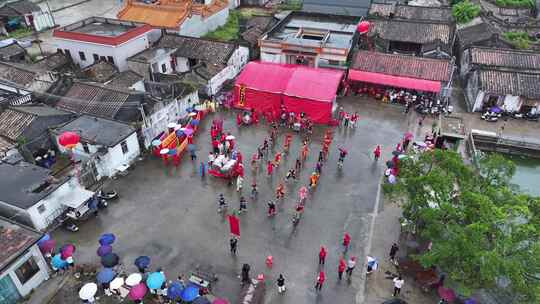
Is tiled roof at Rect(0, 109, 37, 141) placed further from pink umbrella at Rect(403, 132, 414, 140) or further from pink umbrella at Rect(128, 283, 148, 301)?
pink umbrella at Rect(403, 132, 414, 140)

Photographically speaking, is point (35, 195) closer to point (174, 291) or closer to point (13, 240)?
point (13, 240)

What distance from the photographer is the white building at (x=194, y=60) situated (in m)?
37.3

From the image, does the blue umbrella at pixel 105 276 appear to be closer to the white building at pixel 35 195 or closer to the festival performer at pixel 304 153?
the white building at pixel 35 195

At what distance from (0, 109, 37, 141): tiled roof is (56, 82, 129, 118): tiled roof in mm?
3569

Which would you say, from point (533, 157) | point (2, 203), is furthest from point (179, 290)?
point (533, 157)

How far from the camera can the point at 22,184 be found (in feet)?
73.9

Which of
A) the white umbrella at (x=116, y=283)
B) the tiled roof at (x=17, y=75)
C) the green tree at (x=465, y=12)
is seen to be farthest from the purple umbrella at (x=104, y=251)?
the green tree at (x=465, y=12)

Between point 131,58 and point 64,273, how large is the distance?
77.0 feet

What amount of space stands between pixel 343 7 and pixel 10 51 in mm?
39206

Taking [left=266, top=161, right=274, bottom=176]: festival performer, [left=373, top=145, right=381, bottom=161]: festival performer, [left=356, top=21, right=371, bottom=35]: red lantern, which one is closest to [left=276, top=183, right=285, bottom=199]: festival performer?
[left=266, top=161, right=274, bottom=176]: festival performer

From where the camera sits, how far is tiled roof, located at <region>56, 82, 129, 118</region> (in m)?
30.0

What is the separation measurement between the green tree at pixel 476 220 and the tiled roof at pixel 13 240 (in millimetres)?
17850

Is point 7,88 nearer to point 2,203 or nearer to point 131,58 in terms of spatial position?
point 131,58

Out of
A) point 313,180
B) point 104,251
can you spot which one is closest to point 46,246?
point 104,251
